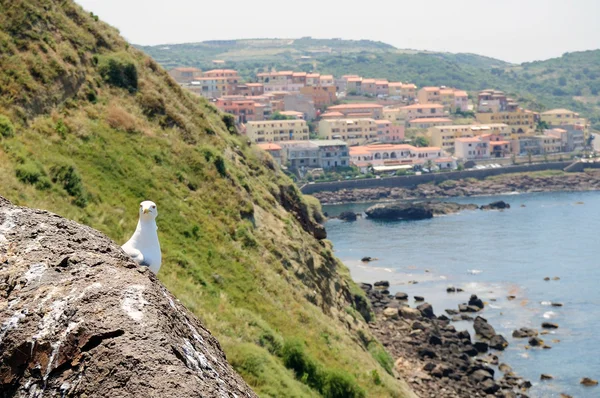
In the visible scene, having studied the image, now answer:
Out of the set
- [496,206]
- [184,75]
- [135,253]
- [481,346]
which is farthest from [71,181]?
[184,75]

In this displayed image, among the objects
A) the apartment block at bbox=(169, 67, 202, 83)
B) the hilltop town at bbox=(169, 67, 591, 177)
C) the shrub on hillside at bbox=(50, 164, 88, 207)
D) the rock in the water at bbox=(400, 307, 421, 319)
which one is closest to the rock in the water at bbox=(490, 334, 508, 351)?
the rock in the water at bbox=(400, 307, 421, 319)

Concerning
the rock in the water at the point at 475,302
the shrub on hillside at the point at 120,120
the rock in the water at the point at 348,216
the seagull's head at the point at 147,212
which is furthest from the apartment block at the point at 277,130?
the seagull's head at the point at 147,212

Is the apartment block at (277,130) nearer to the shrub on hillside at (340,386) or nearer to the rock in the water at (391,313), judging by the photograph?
the rock in the water at (391,313)

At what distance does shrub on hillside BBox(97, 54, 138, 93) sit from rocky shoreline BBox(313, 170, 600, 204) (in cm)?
8645

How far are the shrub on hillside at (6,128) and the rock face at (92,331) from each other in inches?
553

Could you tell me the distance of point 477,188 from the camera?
395ft

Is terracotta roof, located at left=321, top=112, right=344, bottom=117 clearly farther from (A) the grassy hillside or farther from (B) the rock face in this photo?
(B) the rock face

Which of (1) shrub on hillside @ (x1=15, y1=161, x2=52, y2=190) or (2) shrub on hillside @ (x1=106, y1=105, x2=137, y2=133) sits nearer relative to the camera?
(1) shrub on hillside @ (x1=15, y1=161, x2=52, y2=190)

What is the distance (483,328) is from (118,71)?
26.6 m

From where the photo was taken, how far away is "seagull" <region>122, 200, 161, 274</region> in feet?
22.2

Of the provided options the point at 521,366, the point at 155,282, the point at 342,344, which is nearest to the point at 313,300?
the point at 342,344

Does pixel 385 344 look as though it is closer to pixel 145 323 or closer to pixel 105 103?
pixel 105 103

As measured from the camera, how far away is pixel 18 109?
19703mm

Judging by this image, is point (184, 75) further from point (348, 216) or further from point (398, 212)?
point (398, 212)
